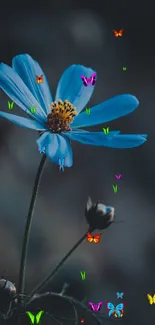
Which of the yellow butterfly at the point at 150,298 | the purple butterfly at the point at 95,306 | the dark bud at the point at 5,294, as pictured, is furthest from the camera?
the yellow butterfly at the point at 150,298

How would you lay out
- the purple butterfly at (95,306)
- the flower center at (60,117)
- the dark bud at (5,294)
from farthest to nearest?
the purple butterfly at (95,306) → the flower center at (60,117) → the dark bud at (5,294)

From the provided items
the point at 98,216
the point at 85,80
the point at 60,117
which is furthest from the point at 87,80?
the point at 98,216

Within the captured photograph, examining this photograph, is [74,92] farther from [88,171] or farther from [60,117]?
[88,171]

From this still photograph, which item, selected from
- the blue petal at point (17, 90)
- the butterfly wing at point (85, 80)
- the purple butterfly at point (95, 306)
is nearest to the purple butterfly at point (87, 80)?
the butterfly wing at point (85, 80)

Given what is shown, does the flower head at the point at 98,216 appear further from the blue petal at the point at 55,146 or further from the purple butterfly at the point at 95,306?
the purple butterfly at the point at 95,306

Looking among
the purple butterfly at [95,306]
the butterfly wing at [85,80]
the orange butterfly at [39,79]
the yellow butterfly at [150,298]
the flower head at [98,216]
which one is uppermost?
the butterfly wing at [85,80]

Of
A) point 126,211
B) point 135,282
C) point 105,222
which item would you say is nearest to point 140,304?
point 135,282

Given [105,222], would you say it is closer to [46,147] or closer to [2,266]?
[46,147]

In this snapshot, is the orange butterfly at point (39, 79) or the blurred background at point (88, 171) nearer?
the orange butterfly at point (39, 79)
